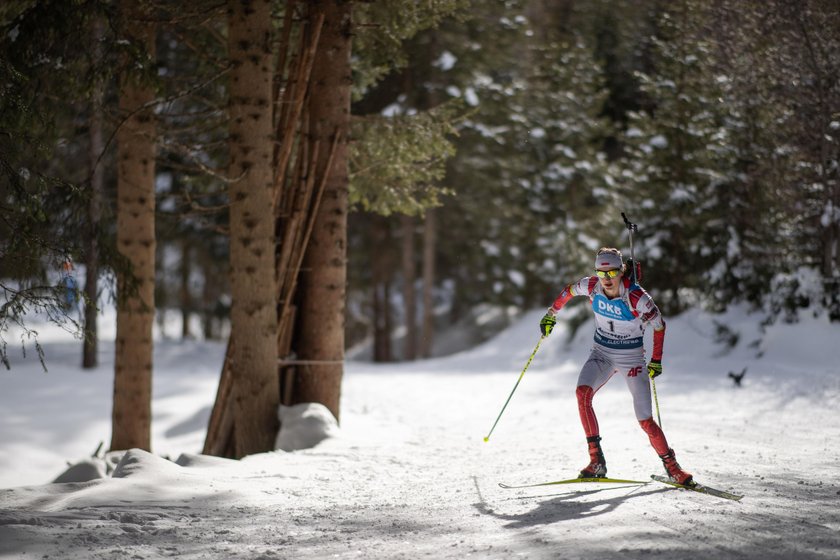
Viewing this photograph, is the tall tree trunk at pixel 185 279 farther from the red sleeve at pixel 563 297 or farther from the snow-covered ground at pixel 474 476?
the red sleeve at pixel 563 297

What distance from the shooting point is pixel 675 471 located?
6.55 meters

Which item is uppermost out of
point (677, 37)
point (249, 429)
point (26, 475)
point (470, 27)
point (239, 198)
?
point (470, 27)

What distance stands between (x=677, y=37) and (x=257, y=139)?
12552 millimetres

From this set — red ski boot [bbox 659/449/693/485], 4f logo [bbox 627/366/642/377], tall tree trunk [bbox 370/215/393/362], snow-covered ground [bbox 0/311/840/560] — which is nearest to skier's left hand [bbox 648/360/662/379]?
4f logo [bbox 627/366/642/377]

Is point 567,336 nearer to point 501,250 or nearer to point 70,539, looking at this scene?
point 501,250

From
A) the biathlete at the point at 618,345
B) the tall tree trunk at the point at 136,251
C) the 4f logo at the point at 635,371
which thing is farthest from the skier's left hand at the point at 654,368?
the tall tree trunk at the point at 136,251

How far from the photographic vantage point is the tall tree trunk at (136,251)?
10.2 m

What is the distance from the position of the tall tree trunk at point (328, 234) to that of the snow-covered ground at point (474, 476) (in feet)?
3.48

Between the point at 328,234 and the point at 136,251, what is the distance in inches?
92.2

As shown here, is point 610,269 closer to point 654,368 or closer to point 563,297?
point 563,297

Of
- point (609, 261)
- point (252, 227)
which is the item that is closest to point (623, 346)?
point (609, 261)

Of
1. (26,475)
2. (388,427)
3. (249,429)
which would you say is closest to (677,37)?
(388,427)

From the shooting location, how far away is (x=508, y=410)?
43.0 feet

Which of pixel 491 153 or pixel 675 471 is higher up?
pixel 491 153
